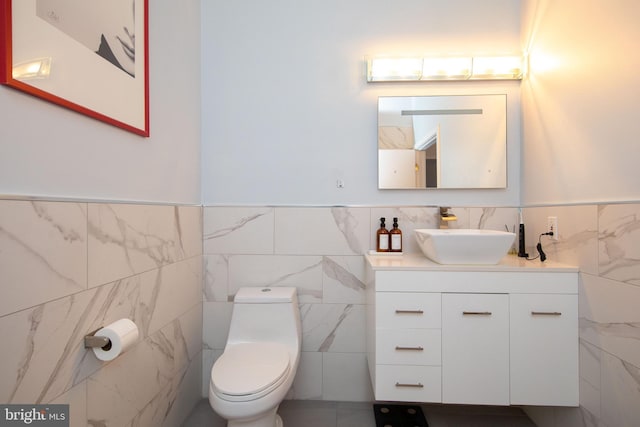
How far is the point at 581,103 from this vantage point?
139 centimetres

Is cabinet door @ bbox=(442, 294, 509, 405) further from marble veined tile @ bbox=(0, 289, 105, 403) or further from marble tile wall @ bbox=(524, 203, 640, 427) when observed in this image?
marble veined tile @ bbox=(0, 289, 105, 403)

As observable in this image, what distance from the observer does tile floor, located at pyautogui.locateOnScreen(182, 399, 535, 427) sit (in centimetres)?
173

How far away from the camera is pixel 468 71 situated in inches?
74.0

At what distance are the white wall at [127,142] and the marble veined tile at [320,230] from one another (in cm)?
56

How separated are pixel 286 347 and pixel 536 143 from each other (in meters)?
1.74

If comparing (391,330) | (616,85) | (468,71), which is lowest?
(391,330)

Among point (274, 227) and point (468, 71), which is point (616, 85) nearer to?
point (468, 71)

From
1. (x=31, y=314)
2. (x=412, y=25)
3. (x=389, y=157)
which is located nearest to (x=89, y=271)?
(x=31, y=314)

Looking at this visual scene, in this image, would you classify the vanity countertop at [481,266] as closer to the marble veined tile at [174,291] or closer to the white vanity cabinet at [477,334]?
the white vanity cabinet at [477,334]

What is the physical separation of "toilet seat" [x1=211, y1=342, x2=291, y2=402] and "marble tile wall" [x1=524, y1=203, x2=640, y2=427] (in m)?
1.28

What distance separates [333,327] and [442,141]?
1.30 meters

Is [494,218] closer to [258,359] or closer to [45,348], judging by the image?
[258,359]

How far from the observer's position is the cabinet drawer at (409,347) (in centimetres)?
144

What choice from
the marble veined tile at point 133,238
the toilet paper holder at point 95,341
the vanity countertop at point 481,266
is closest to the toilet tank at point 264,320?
the marble veined tile at point 133,238
